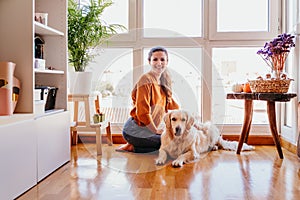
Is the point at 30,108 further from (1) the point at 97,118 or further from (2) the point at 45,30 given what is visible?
(1) the point at 97,118

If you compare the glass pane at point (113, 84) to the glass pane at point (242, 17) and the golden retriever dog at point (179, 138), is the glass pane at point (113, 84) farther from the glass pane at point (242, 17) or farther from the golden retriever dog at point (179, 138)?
the glass pane at point (242, 17)

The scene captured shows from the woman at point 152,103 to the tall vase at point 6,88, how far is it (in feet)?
3.56

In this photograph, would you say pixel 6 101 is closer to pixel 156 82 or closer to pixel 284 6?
pixel 156 82

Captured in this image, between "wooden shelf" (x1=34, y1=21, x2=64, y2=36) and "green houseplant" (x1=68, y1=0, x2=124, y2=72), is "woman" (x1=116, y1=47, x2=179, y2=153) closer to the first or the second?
"green houseplant" (x1=68, y1=0, x2=124, y2=72)

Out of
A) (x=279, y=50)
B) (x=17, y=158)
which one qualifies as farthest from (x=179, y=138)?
(x=17, y=158)

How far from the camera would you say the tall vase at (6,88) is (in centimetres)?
171

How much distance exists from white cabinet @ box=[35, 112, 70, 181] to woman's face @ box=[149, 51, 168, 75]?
734 mm

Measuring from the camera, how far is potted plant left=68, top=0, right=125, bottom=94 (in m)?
2.82

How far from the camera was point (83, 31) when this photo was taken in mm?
2834

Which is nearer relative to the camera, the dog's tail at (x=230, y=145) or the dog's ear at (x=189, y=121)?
the dog's ear at (x=189, y=121)

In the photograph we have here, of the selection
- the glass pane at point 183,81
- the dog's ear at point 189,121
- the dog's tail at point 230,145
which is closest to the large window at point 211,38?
the dog's tail at point 230,145

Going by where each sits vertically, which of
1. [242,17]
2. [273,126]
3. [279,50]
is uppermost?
[242,17]

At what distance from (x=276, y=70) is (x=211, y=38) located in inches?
29.4

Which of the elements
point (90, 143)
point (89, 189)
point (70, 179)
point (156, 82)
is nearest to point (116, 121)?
point (90, 143)
